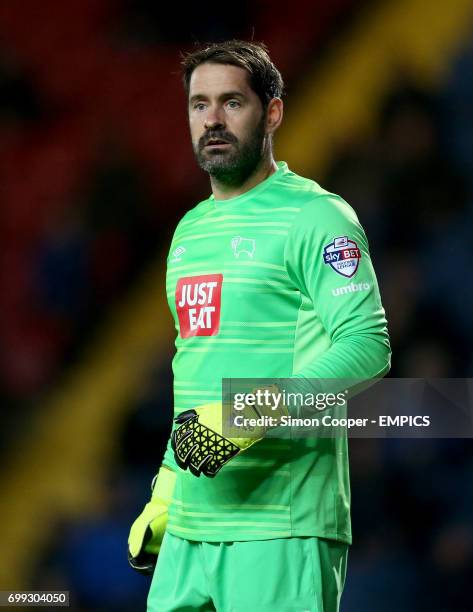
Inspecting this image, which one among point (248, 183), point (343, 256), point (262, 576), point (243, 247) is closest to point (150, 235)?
point (248, 183)

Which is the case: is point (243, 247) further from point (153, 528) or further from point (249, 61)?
point (153, 528)

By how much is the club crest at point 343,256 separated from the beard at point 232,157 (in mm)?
243

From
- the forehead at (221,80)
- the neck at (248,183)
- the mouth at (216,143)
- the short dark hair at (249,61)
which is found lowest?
the neck at (248,183)

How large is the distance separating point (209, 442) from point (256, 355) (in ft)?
Answer: 0.57

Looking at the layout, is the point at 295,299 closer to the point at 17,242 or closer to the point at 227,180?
the point at 227,180

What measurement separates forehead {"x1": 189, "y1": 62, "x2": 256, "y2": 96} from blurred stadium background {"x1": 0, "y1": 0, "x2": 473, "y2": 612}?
110 centimetres

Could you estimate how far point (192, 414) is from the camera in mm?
1665

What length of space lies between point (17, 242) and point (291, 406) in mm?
1569

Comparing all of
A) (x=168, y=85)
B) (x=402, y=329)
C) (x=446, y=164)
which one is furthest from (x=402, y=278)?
(x=168, y=85)

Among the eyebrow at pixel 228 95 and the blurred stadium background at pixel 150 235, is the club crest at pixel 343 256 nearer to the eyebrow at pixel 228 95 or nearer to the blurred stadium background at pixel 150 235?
the eyebrow at pixel 228 95

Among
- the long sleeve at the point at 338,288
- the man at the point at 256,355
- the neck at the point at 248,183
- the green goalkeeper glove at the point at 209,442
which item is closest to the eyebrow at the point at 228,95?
the man at the point at 256,355

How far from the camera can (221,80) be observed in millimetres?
1843

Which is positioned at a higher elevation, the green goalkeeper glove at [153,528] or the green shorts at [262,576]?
the green goalkeeper glove at [153,528]

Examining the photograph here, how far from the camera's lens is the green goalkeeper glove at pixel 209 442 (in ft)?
5.24
